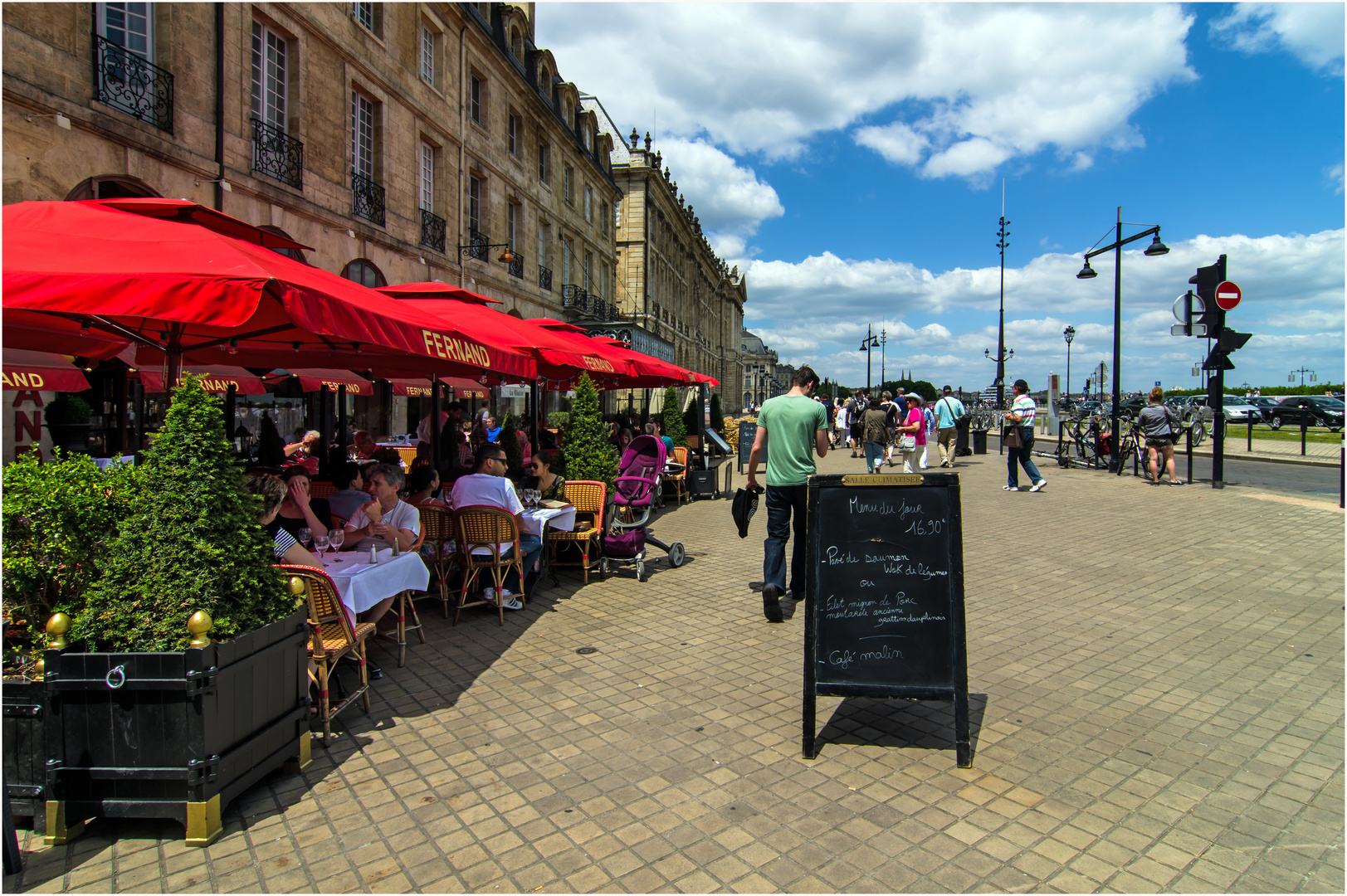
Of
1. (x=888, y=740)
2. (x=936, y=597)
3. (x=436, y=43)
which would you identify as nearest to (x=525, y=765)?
(x=888, y=740)

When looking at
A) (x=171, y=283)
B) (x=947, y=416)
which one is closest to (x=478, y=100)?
(x=947, y=416)

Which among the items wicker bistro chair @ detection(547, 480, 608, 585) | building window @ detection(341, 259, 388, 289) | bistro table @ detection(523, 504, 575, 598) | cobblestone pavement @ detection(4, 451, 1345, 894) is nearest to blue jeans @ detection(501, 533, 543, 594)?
bistro table @ detection(523, 504, 575, 598)

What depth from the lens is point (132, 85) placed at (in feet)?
34.8

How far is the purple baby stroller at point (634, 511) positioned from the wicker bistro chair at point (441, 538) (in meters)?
1.70

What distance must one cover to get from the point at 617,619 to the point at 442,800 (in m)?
2.76

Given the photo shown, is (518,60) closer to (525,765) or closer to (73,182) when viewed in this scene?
(73,182)

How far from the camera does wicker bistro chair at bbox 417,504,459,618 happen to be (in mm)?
5871

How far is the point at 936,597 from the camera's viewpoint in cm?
344

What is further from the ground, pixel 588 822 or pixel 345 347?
pixel 345 347

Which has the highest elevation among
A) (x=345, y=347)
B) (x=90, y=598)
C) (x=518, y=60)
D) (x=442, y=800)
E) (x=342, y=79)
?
(x=518, y=60)

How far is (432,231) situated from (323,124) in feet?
15.3

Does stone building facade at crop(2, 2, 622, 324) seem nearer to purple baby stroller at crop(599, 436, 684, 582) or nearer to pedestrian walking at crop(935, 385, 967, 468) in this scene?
purple baby stroller at crop(599, 436, 684, 582)

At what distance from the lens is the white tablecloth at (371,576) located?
406cm

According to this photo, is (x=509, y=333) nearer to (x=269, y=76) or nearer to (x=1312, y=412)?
(x=269, y=76)
